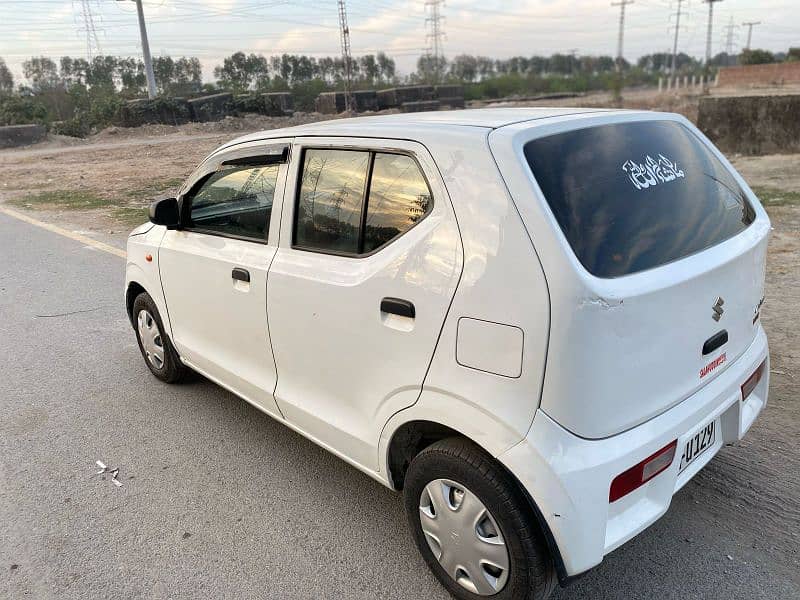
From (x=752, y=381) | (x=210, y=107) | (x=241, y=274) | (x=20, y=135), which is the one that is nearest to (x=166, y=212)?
(x=241, y=274)

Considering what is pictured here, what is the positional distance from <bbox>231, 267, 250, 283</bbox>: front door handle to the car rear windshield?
1.59 m

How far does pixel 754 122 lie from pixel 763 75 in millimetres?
40662

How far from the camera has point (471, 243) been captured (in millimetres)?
2107

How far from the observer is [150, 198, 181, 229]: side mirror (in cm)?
366

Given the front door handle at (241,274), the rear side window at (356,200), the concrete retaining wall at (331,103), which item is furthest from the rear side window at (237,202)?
the concrete retaining wall at (331,103)

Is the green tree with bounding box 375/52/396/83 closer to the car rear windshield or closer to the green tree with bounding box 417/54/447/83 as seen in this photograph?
the green tree with bounding box 417/54/447/83

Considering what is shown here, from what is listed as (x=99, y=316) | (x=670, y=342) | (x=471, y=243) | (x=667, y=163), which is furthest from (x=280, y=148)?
(x=99, y=316)

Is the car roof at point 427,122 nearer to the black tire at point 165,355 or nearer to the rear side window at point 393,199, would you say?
the rear side window at point 393,199

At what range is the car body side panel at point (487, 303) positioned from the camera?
1.95 m

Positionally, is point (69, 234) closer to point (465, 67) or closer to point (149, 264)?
point (149, 264)

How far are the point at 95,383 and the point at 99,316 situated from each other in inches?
62.9

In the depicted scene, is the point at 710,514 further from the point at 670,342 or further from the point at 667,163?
the point at 667,163

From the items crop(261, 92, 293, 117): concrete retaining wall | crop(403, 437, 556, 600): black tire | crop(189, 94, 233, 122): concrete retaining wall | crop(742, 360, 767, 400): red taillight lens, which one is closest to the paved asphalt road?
crop(403, 437, 556, 600): black tire

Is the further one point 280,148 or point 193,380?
point 193,380
